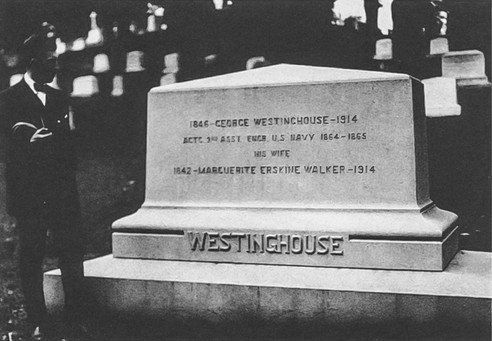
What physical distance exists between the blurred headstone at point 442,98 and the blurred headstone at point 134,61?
3.65 metres

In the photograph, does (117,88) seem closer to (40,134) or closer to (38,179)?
(40,134)

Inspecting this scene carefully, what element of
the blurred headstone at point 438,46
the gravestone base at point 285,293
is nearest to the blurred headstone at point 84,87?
the gravestone base at point 285,293

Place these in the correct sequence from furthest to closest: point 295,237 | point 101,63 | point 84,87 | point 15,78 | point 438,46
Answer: point 101,63, point 438,46, point 84,87, point 15,78, point 295,237

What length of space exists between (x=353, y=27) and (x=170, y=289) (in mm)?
3843

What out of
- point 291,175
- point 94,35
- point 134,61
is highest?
point 94,35

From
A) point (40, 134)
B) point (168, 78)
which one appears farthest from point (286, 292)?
point (168, 78)

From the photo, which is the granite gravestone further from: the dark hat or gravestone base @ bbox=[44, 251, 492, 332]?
the dark hat

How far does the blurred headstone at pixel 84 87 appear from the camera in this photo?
6727 millimetres

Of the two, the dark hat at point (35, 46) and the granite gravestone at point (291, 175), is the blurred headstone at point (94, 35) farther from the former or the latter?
the granite gravestone at point (291, 175)

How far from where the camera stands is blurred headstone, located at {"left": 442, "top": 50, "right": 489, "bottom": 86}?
21.6 ft

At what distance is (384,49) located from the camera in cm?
713

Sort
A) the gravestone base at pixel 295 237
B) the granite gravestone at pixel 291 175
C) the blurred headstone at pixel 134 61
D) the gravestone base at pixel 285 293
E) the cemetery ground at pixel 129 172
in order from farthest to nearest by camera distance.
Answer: the blurred headstone at pixel 134 61, the cemetery ground at pixel 129 172, the granite gravestone at pixel 291 175, the gravestone base at pixel 295 237, the gravestone base at pixel 285 293

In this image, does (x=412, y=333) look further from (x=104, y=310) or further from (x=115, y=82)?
(x=115, y=82)

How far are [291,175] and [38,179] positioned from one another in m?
2.00
